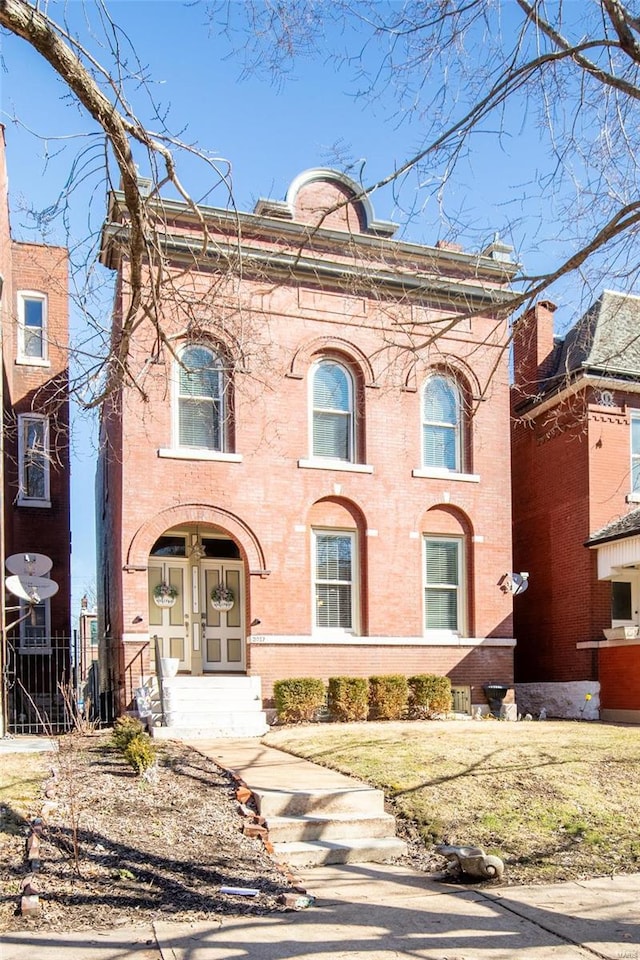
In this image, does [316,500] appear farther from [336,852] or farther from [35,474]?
[336,852]

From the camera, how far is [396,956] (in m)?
5.74

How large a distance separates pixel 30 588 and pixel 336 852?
890 cm

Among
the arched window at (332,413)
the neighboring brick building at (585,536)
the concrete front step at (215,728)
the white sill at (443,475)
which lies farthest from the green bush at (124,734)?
the neighboring brick building at (585,536)

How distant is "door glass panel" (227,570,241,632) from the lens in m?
18.3

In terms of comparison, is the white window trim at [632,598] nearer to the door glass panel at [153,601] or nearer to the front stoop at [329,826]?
the door glass panel at [153,601]

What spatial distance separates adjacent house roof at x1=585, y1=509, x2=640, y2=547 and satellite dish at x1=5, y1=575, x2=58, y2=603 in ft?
34.8

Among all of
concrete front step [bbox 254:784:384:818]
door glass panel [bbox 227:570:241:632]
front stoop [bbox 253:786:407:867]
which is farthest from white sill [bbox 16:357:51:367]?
concrete front step [bbox 254:784:384:818]

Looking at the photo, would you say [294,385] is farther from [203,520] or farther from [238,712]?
[238,712]

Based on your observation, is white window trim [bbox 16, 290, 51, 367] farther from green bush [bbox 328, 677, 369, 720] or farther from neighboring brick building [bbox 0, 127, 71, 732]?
green bush [bbox 328, 677, 369, 720]

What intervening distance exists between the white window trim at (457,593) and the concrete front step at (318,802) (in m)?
9.20

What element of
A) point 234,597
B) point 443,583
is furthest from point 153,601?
point 443,583

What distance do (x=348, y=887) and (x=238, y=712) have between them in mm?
7655

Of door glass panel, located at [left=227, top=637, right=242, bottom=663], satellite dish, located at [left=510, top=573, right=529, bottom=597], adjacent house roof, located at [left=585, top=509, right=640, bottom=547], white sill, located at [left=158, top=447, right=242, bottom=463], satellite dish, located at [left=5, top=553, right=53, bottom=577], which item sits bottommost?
door glass panel, located at [left=227, top=637, right=242, bottom=663]

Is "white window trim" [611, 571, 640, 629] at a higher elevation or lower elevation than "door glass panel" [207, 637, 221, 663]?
higher
